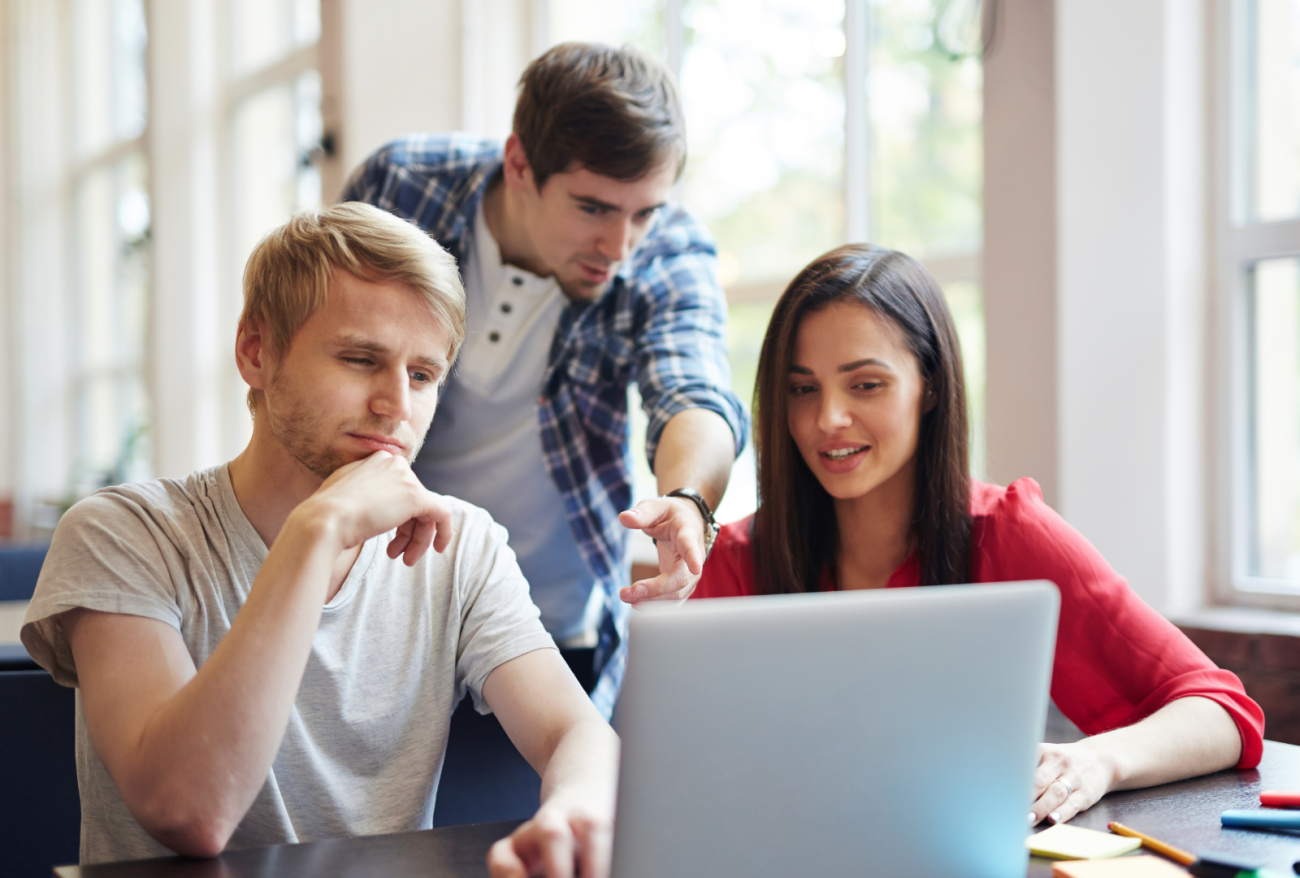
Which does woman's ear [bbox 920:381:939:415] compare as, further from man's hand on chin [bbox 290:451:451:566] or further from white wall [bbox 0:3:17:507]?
white wall [bbox 0:3:17:507]

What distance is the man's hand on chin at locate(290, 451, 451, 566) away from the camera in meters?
1.04

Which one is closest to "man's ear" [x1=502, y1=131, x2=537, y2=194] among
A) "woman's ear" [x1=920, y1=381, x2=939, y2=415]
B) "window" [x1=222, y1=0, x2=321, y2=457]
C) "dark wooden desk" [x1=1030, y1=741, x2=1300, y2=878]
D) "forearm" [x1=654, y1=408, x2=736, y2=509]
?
"forearm" [x1=654, y1=408, x2=736, y2=509]

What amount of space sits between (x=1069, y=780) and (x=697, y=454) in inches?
26.2

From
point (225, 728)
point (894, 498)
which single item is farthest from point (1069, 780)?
point (225, 728)

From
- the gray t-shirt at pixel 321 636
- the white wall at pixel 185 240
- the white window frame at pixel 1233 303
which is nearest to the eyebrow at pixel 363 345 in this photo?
the gray t-shirt at pixel 321 636

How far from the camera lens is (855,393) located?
158 centimetres

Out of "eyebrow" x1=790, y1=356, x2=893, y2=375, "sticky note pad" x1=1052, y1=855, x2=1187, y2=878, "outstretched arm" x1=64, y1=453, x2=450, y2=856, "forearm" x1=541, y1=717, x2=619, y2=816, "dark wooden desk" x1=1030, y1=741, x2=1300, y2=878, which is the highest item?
"eyebrow" x1=790, y1=356, x2=893, y2=375

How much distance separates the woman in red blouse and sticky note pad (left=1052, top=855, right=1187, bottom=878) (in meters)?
0.49

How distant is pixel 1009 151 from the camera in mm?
2139

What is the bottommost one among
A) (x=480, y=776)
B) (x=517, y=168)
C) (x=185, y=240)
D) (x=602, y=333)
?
(x=480, y=776)

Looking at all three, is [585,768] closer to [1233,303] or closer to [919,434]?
[919,434]

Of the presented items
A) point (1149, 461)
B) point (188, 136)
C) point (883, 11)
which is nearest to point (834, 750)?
point (1149, 461)

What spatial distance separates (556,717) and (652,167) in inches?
34.1

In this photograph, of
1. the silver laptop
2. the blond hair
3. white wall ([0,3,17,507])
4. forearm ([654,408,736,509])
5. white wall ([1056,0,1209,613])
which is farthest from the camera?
white wall ([0,3,17,507])
